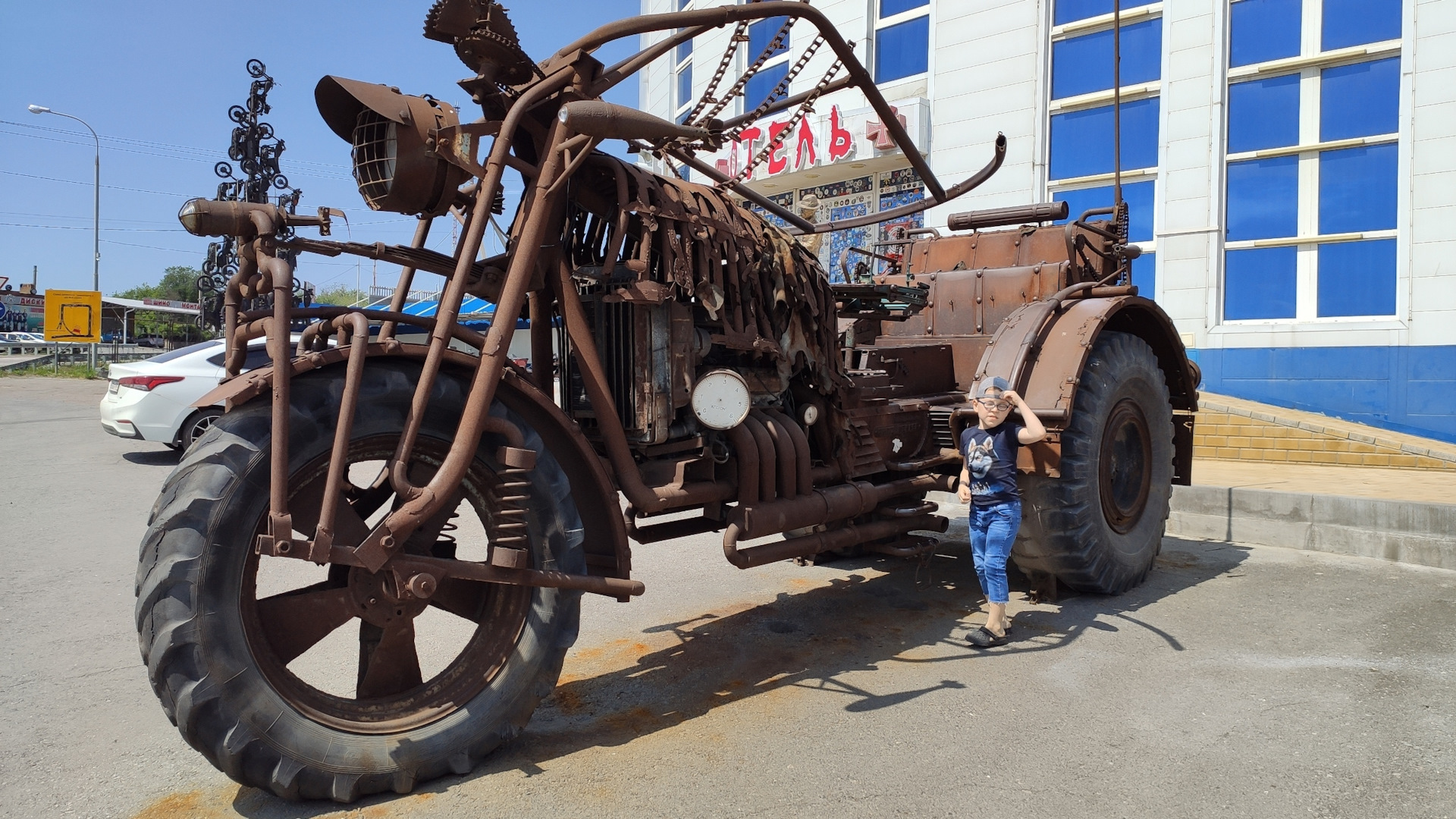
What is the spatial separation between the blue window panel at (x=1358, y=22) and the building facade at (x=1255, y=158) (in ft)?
0.07

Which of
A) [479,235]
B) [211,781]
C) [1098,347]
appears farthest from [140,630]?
[1098,347]

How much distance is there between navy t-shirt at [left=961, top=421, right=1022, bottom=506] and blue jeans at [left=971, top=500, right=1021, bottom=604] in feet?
0.16

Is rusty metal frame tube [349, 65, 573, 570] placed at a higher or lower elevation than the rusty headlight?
lower

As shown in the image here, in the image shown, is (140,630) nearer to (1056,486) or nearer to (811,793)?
(811,793)

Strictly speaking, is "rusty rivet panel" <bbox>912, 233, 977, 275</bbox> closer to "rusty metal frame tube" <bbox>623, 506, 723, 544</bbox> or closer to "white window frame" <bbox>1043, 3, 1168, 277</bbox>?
"rusty metal frame tube" <bbox>623, 506, 723, 544</bbox>

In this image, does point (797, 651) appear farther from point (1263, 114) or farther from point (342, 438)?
point (1263, 114)

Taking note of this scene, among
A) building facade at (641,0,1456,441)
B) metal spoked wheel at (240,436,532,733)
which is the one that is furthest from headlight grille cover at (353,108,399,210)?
building facade at (641,0,1456,441)

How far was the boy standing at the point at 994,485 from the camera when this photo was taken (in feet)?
16.1

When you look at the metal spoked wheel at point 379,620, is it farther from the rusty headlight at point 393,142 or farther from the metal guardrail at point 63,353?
the metal guardrail at point 63,353

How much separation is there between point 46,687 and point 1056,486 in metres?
5.10

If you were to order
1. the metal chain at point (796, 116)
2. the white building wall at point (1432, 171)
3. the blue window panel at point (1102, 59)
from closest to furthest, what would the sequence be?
the metal chain at point (796, 116)
the white building wall at point (1432, 171)
the blue window panel at point (1102, 59)

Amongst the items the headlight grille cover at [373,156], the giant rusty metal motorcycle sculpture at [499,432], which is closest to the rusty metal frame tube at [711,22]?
the giant rusty metal motorcycle sculpture at [499,432]

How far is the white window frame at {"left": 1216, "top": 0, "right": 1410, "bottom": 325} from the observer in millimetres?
11062

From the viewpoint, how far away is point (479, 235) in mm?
3305
